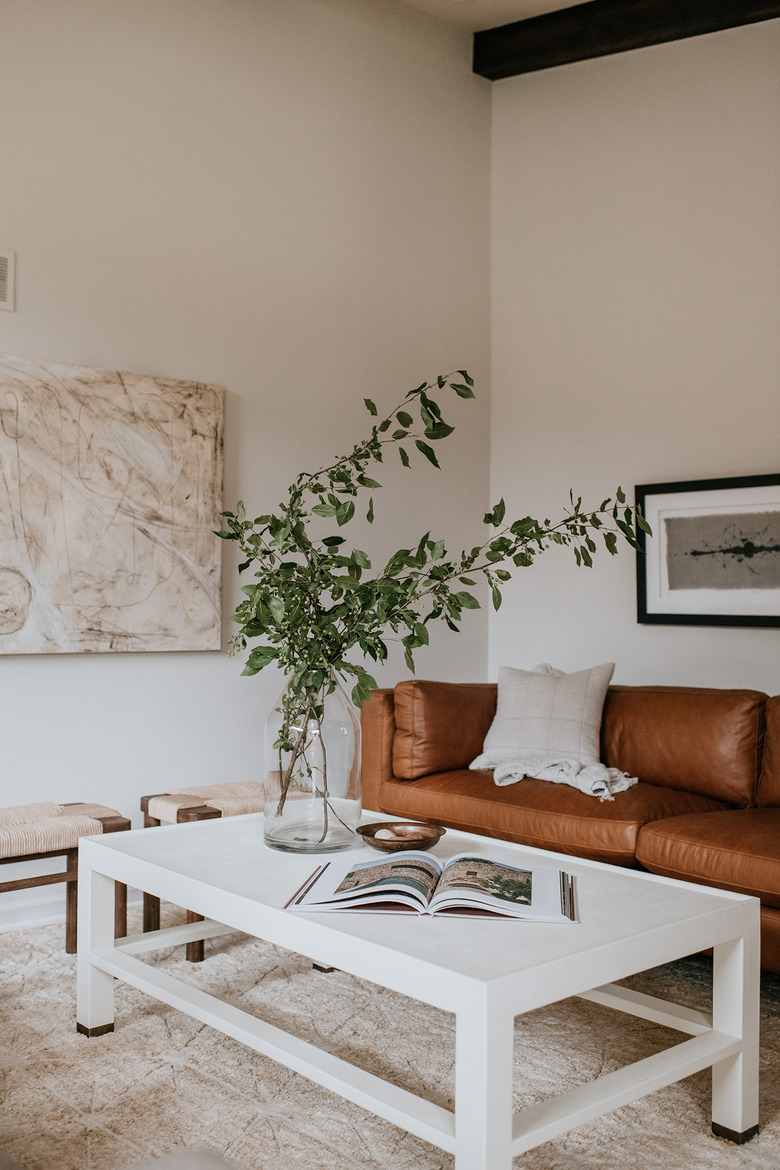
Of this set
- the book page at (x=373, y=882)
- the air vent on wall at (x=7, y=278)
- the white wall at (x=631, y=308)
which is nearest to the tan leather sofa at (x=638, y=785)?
the white wall at (x=631, y=308)

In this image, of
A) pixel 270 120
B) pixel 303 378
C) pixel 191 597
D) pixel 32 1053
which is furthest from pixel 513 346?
pixel 32 1053

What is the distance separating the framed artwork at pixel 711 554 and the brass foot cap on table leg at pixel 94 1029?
8.51 ft

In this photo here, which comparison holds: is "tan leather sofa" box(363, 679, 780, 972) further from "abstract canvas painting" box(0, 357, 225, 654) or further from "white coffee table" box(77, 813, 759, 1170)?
"abstract canvas painting" box(0, 357, 225, 654)

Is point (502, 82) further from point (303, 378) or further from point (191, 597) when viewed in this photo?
point (191, 597)

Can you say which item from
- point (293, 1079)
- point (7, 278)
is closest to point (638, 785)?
point (293, 1079)

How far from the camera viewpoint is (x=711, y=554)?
161 inches

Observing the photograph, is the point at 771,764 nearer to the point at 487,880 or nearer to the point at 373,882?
the point at 487,880

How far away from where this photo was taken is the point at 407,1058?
2303 millimetres

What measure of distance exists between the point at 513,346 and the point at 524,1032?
10.8 ft

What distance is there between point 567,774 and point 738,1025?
152 centimetres

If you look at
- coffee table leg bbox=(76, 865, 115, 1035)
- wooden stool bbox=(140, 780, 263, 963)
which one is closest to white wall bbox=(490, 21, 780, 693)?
wooden stool bbox=(140, 780, 263, 963)

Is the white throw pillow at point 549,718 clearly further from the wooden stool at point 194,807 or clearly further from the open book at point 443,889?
the open book at point 443,889

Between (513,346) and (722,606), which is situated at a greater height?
(513,346)

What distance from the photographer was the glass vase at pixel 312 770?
227cm
